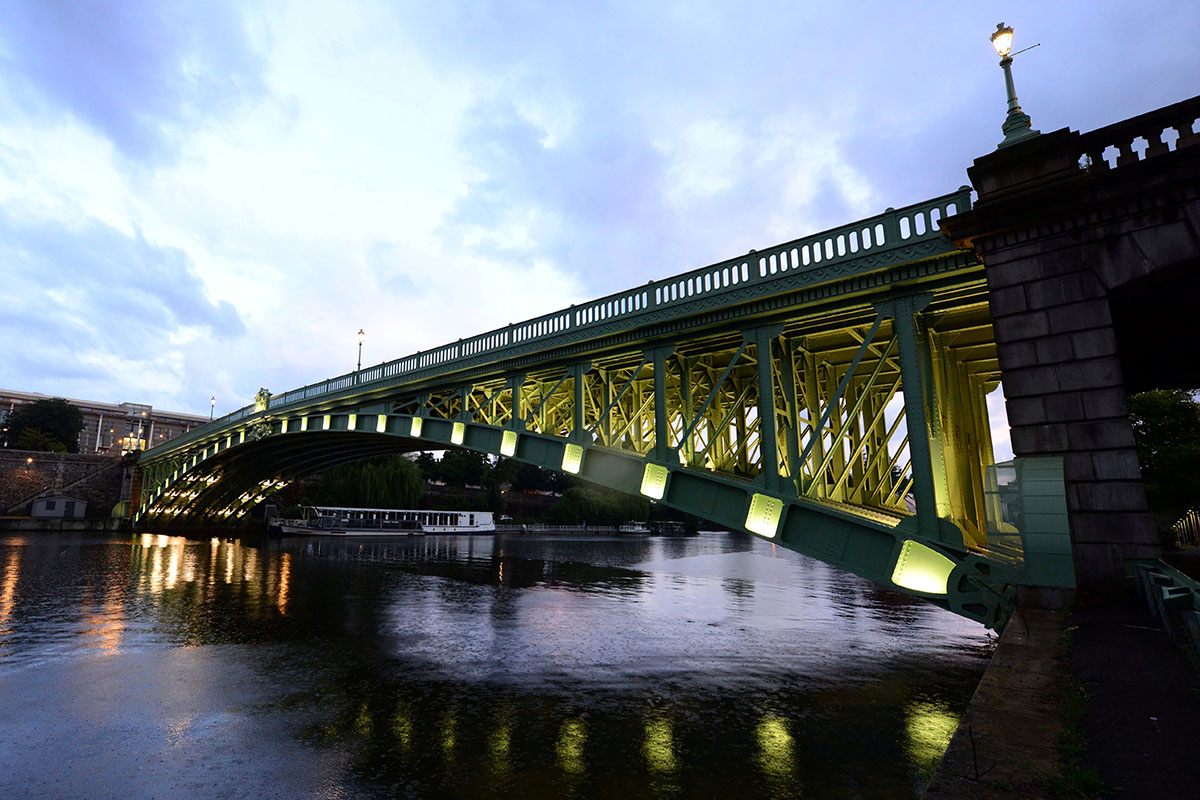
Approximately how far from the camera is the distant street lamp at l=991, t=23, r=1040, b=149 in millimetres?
10023

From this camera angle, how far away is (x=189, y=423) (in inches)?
6216

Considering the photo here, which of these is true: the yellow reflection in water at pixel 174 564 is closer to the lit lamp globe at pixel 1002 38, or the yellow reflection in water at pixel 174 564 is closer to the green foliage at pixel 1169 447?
the lit lamp globe at pixel 1002 38

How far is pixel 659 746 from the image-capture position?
8.87 metres

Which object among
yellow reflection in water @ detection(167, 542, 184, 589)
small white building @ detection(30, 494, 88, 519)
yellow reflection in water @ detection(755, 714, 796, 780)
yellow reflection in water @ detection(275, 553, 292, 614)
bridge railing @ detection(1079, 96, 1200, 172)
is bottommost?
yellow reflection in water @ detection(755, 714, 796, 780)

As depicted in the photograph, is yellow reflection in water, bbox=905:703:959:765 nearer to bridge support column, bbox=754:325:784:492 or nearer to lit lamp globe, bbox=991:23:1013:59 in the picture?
bridge support column, bbox=754:325:784:492

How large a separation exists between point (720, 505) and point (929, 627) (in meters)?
9.92

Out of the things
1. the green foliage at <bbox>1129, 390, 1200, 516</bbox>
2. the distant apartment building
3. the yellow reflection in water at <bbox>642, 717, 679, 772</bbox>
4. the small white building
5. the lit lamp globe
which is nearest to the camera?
the yellow reflection in water at <bbox>642, 717, 679, 772</bbox>

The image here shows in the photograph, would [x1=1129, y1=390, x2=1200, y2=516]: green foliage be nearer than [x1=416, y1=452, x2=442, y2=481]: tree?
Yes

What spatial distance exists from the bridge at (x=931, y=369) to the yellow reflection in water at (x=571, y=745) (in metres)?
6.03

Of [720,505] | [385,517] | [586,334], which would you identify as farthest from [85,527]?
[720,505]

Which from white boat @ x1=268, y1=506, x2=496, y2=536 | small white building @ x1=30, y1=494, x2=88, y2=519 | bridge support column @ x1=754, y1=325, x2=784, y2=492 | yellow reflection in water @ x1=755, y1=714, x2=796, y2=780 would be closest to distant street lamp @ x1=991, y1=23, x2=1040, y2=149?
bridge support column @ x1=754, y1=325, x2=784, y2=492

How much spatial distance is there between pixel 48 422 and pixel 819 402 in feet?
412

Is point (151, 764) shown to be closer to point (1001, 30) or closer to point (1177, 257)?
point (1177, 257)

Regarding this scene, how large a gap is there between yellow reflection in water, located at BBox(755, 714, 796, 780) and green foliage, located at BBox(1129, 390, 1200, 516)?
2736cm
